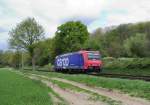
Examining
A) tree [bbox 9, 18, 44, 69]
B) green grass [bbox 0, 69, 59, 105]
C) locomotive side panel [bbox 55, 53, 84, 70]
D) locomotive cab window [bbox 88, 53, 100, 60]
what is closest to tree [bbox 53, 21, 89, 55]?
tree [bbox 9, 18, 44, 69]

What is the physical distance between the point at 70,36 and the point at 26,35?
13.6m

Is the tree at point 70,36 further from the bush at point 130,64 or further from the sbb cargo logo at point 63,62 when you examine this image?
the bush at point 130,64

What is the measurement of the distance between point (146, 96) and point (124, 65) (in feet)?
120

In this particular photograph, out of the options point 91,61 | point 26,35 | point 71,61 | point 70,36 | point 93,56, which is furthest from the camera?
point 70,36

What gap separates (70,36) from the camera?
101875mm

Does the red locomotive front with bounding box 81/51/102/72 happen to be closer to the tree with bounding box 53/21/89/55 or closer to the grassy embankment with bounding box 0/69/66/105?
the grassy embankment with bounding box 0/69/66/105

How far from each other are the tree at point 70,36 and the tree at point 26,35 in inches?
347

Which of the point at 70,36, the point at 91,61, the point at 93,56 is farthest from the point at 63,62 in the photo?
the point at 70,36

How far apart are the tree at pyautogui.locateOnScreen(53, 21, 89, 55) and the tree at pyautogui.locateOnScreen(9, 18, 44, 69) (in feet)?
28.9

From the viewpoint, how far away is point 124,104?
17.2 meters

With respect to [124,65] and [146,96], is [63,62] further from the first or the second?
[146,96]

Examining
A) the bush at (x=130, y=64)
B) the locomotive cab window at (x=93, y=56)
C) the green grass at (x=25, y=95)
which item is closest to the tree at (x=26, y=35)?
the bush at (x=130, y=64)

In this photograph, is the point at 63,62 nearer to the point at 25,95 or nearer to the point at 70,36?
the point at 70,36

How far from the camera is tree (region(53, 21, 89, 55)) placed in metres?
98.8
